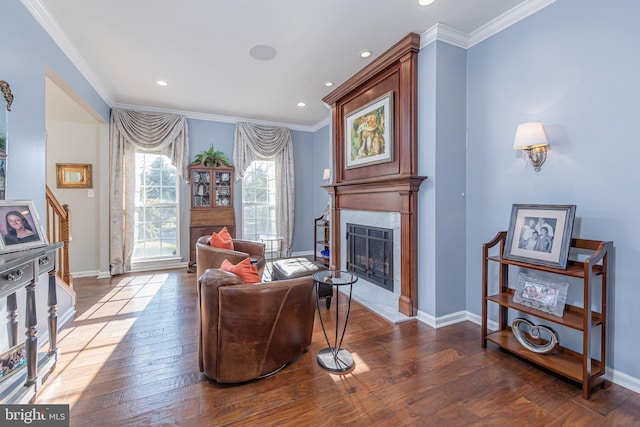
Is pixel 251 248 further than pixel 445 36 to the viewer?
Yes

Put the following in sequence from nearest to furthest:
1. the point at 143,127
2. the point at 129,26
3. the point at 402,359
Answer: the point at 402,359, the point at 129,26, the point at 143,127

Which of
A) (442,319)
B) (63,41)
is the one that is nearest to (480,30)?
(442,319)

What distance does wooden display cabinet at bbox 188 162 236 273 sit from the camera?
4.99m

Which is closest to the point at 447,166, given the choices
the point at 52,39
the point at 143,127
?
the point at 52,39

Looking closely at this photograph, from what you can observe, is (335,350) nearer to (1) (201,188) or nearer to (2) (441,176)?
(2) (441,176)

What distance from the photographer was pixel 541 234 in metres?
2.14

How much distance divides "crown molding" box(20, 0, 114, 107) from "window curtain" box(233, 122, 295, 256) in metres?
2.16

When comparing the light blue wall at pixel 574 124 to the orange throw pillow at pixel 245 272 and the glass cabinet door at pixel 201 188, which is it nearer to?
the orange throw pillow at pixel 245 272

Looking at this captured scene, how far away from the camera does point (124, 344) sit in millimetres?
2475

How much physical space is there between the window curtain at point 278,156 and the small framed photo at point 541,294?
171 inches

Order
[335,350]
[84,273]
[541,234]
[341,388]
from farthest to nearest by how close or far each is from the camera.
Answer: [84,273]
[335,350]
[541,234]
[341,388]

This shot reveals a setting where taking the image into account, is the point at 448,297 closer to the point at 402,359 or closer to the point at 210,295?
the point at 402,359

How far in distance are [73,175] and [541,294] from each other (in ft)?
20.6

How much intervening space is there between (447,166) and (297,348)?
210 cm
